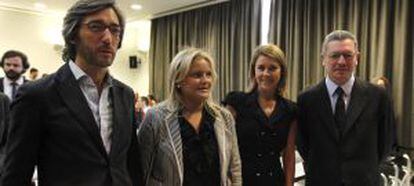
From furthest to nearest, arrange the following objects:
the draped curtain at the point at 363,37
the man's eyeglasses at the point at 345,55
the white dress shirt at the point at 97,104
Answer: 1. the draped curtain at the point at 363,37
2. the man's eyeglasses at the point at 345,55
3. the white dress shirt at the point at 97,104

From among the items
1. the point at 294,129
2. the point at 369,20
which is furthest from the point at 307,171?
the point at 369,20

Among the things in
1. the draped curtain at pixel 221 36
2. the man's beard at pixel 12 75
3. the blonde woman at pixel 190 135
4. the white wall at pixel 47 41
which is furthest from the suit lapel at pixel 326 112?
A: the white wall at pixel 47 41

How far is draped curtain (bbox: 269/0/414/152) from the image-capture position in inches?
200

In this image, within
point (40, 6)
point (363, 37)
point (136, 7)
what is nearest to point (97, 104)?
point (363, 37)

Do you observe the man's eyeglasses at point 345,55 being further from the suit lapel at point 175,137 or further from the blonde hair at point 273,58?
the suit lapel at point 175,137

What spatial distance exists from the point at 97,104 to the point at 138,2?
20.2 feet

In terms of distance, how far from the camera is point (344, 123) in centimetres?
195

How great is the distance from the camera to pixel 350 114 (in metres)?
1.95

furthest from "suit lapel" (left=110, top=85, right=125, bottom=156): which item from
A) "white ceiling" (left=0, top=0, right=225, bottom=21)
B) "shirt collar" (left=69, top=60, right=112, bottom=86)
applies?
"white ceiling" (left=0, top=0, right=225, bottom=21)

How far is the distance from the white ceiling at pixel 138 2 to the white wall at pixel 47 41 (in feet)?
0.73

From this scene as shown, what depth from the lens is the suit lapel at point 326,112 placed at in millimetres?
1952

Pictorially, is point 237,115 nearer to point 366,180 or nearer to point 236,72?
point 366,180

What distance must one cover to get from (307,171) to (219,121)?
1.97ft

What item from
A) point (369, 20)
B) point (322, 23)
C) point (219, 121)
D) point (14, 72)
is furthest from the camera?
point (322, 23)
